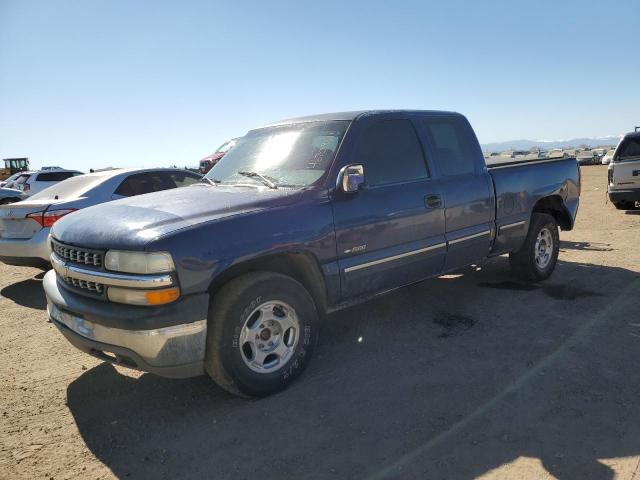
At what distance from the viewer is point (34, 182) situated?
16.8m

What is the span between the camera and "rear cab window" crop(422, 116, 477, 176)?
4.60 metres

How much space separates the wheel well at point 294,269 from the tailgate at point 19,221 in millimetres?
4329

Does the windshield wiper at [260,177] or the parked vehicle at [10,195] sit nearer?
the windshield wiper at [260,177]

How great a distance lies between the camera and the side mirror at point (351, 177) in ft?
11.6

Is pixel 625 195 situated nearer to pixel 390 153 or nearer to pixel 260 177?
pixel 390 153

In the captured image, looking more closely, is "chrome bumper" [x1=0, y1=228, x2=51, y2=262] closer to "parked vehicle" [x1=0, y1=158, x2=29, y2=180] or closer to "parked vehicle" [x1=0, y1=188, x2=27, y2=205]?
"parked vehicle" [x1=0, y1=188, x2=27, y2=205]

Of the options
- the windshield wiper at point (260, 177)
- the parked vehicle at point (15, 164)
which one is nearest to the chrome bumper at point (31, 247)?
the windshield wiper at point (260, 177)

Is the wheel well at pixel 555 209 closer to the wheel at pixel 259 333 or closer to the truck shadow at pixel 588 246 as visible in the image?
the truck shadow at pixel 588 246

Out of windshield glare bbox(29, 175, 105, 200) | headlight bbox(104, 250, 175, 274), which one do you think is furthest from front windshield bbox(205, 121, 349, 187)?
windshield glare bbox(29, 175, 105, 200)

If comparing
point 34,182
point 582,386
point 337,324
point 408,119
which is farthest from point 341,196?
point 34,182

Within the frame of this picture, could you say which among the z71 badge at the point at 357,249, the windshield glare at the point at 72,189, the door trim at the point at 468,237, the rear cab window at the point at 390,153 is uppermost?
the rear cab window at the point at 390,153

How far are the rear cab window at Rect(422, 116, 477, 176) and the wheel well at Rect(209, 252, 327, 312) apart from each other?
1.78 metres

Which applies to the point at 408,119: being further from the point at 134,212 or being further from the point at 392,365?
the point at 134,212

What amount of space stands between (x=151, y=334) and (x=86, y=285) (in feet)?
2.32
